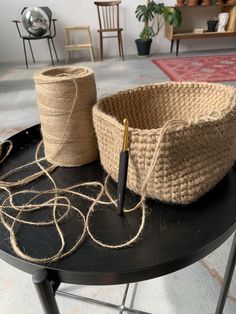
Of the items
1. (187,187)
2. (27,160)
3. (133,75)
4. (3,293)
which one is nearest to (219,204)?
(187,187)

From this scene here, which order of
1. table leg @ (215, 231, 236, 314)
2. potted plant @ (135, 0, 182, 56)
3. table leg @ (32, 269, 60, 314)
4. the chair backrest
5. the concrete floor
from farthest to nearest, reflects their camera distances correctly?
the chair backrest → potted plant @ (135, 0, 182, 56) → the concrete floor → table leg @ (215, 231, 236, 314) → table leg @ (32, 269, 60, 314)

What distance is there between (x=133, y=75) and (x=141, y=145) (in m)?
2.90

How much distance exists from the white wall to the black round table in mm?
4056

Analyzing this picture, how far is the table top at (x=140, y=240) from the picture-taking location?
38 centimetres

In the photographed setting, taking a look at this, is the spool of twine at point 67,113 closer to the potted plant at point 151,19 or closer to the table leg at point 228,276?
the table leg at point 228,276

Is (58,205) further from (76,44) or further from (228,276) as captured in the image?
(76,44)

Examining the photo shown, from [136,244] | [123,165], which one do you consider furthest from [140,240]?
[123,165]

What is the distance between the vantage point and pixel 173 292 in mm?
882

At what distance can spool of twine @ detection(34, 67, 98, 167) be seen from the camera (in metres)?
0.53

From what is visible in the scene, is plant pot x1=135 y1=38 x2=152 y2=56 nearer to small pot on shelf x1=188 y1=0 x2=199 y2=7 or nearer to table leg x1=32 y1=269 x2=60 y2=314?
small pot on shelf x1=188 y1=0 x2=199 y2=7

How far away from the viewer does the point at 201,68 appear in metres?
3.20

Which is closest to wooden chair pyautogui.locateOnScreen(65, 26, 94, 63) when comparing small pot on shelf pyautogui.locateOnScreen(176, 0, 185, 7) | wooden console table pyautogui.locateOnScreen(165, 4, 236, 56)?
wooden console table pyautogui.locateOnScreen(165, 4, 236, 56)

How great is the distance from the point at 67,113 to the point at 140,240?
29cm

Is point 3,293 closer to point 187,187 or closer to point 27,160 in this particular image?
point 27,160
